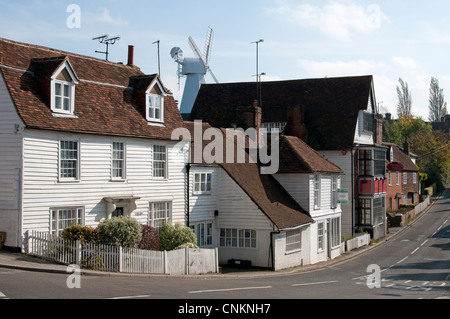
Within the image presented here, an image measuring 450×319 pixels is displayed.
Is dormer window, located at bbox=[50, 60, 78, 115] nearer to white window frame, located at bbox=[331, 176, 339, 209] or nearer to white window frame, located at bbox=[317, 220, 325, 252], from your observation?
white window frame, located at bbox=[317, 220, 325, 252]

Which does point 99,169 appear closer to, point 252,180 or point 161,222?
point 161,222

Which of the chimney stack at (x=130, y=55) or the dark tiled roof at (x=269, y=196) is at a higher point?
the chimney stack at (x=130, y=55)

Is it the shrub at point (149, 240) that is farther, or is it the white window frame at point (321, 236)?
the white window frame at point (321, 236)

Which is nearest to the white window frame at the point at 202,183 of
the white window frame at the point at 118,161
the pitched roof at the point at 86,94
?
the pitched roof at the point at 86,94

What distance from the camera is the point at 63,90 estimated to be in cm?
2447

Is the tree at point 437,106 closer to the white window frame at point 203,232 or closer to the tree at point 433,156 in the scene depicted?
the tree at point 433,156

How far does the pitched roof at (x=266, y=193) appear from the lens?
99.7ft

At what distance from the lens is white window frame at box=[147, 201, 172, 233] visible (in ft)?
94.1

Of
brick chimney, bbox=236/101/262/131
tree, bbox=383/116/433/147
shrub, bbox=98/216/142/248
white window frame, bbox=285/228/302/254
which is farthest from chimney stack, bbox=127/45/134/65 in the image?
tree, bbox=383/116/433/147

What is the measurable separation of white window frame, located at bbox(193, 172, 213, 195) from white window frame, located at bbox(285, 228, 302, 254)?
17.1 ft

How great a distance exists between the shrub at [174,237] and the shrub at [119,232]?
414cm

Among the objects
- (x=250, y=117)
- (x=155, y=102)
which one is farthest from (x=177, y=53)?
(x=155, y=102)

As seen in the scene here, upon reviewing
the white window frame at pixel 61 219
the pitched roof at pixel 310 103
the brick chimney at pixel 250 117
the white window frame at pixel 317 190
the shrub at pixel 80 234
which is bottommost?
the shrub at pixel 80 234
